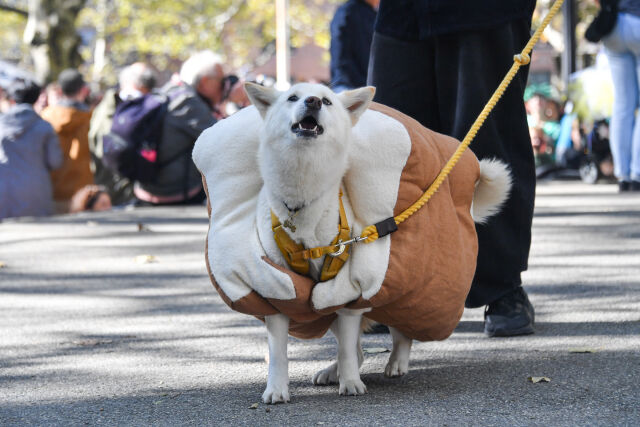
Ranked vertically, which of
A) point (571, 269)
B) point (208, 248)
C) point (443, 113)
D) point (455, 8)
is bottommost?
point (571, 269)

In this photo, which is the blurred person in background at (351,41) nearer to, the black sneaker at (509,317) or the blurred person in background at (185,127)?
the blurred person in background at (185,127)

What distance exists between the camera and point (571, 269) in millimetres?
6309

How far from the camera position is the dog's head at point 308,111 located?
3223mm

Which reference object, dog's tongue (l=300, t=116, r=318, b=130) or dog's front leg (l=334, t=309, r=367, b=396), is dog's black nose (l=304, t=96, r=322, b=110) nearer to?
dog's tongue (l=300, t=116, r=318, b=130)

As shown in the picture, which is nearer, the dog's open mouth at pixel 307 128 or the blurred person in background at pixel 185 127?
the dog's open mouth at pixel 307 128

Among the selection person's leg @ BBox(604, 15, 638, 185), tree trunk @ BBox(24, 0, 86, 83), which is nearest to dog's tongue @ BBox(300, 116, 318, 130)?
person's leg @ BBox(604, 15, 638, 185)

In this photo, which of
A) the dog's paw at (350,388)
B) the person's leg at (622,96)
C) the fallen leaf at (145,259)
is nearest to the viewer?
the dog's paw at (350,388)

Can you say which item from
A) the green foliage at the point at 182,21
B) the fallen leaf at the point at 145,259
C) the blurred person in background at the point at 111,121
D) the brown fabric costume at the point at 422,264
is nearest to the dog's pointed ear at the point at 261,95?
the brown fabric costume at the point at 422,264

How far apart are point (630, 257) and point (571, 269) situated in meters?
0.53

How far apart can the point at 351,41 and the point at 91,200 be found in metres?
4.85

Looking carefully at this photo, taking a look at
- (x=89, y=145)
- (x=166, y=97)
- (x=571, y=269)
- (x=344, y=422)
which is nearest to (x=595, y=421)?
(x=344, y=422)

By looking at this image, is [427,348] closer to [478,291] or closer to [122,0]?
[478,291]

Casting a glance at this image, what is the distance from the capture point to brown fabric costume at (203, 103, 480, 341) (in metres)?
3.45

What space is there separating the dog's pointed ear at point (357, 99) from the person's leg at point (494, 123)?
3.78 feet
